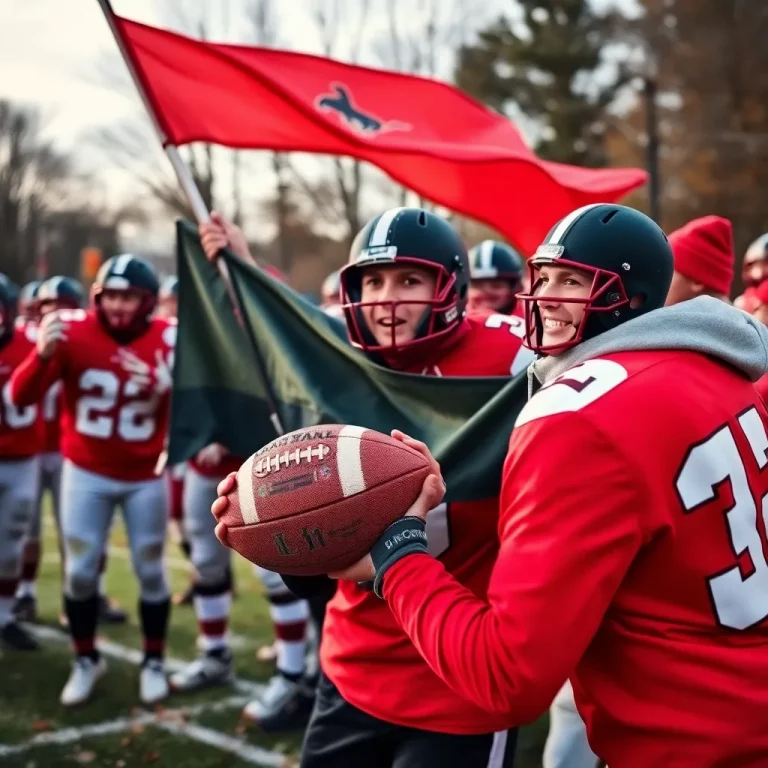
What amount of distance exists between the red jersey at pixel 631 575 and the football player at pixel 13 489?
16.5 feet

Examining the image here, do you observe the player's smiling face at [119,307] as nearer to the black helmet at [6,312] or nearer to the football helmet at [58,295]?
the black helmet at [6,312]

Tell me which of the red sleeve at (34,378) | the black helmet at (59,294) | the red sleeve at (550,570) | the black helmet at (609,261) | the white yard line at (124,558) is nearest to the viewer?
the red sleeve at (550,570)

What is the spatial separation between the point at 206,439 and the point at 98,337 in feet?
5.77

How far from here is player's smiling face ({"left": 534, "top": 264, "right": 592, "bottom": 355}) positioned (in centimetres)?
205

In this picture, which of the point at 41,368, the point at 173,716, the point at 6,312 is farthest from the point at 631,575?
the point at 6,312

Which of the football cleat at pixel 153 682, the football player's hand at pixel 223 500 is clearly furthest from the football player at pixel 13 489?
the football player's hand at pixel 223 500

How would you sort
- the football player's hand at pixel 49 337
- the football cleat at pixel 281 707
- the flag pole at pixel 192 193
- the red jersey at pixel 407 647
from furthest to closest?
the football player's hand at pixel 49 337 < the football cleat at pixel 281 707 < the flag pole at pixel 192 193 < the red jersey at pixel 407 647

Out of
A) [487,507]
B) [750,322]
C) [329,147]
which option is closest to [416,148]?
[329,147]

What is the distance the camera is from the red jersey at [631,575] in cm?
165

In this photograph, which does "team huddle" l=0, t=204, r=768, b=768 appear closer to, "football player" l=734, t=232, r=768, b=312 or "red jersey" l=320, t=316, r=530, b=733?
"red jersey" l=320, t=316, r=530, b=733

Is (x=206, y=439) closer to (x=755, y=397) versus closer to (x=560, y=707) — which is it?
(x=560, y=707)

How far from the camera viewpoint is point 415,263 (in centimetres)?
303

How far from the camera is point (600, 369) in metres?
1.82

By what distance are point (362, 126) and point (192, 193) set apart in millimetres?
969
